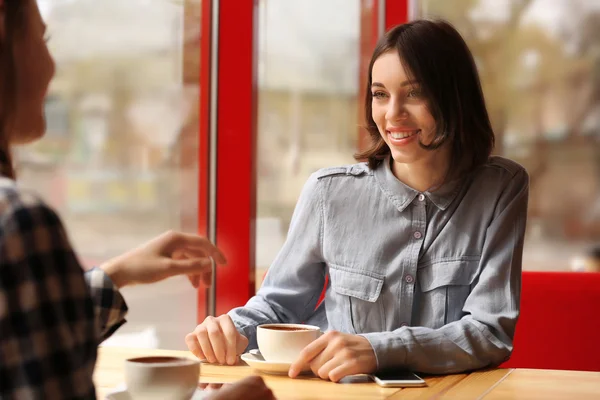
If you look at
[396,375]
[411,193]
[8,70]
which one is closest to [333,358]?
[396,375]

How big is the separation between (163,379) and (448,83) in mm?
1051

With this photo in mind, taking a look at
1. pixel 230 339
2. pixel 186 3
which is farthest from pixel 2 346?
pixel 186 3

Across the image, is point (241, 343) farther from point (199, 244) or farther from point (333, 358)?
point (199, 244)

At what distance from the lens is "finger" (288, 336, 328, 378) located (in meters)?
1.29

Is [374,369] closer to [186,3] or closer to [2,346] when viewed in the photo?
[2,346]

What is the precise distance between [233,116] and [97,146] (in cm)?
51

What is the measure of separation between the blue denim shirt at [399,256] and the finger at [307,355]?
318 millimetres

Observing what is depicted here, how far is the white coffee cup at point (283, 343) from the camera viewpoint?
132 cm

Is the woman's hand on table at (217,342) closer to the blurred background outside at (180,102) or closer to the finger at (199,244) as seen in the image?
the finger at (199,244)

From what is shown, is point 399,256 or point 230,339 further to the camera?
point 399,256

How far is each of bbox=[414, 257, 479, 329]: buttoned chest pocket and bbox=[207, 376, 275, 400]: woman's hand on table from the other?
30.6 inches

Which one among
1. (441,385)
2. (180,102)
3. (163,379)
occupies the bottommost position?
(441,385)

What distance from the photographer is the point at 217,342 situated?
1.44 m

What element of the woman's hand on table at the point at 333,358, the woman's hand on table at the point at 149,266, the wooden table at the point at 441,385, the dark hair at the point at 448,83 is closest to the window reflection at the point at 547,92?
the dark hair at the point at 448,83
